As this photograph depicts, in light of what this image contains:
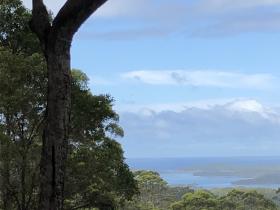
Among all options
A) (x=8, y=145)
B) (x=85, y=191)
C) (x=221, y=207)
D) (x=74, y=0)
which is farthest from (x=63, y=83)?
(x=221, y=207)

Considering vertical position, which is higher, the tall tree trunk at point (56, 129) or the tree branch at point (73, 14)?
the tree branch at point (73, 14)

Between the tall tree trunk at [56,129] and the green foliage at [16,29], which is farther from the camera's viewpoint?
the green foliage at [16,29]

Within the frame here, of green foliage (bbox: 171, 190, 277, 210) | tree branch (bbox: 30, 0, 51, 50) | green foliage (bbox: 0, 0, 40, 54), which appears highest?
green foliage (bbox: 0, 0, 40, 54)

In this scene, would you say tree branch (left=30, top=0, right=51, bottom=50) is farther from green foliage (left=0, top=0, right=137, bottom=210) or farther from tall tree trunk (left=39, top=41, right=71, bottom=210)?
green foliage (left=0, top=0, right=137, bottom=210)

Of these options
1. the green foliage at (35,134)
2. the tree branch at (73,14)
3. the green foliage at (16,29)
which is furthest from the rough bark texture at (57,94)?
the green foliage at (16,29)

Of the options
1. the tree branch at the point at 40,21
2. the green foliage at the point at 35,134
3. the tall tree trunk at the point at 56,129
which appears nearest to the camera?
the tall tree trunk at the point at 56,129

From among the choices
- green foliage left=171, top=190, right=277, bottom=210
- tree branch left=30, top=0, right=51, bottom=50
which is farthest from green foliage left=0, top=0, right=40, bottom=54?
green foliage left=171, top=190, right=277, bottom=210

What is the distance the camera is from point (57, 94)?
675 centimetres

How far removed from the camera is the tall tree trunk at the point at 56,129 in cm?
657

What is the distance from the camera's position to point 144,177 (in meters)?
62.4

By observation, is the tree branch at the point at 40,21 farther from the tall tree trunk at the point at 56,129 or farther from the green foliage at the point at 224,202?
the green foliage at the point at 224,202

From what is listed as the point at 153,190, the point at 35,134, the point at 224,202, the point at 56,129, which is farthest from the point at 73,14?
the point at 153,190

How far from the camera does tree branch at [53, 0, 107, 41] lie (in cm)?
676

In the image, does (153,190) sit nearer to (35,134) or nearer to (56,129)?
(35,134)
